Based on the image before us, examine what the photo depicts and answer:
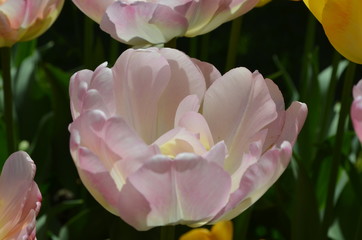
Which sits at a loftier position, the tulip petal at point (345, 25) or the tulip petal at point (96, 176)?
the tulip petal at point (96, 176)

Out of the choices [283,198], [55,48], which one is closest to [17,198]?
[283,198]

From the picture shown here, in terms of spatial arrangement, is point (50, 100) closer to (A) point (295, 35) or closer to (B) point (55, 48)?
(B) point (55, 48)

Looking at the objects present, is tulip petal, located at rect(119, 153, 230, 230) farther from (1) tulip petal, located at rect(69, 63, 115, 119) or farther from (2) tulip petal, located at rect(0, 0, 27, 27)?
(2) tulip petal, located at rect(0, 0, 27, 27)

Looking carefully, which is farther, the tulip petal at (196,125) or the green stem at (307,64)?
the green stem at (307,64)

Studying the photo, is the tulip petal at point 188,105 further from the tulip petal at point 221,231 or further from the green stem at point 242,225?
the green stem at point 242,225

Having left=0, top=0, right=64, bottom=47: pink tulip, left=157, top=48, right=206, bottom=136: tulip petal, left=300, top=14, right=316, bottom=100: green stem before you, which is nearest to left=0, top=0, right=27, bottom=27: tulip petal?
left=0, top=0, right=64, bottom=47: pink tulip

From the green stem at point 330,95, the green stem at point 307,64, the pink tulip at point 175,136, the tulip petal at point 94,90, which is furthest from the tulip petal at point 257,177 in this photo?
the green stem at point 307,64

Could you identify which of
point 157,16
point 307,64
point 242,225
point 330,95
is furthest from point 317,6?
point 307,64
